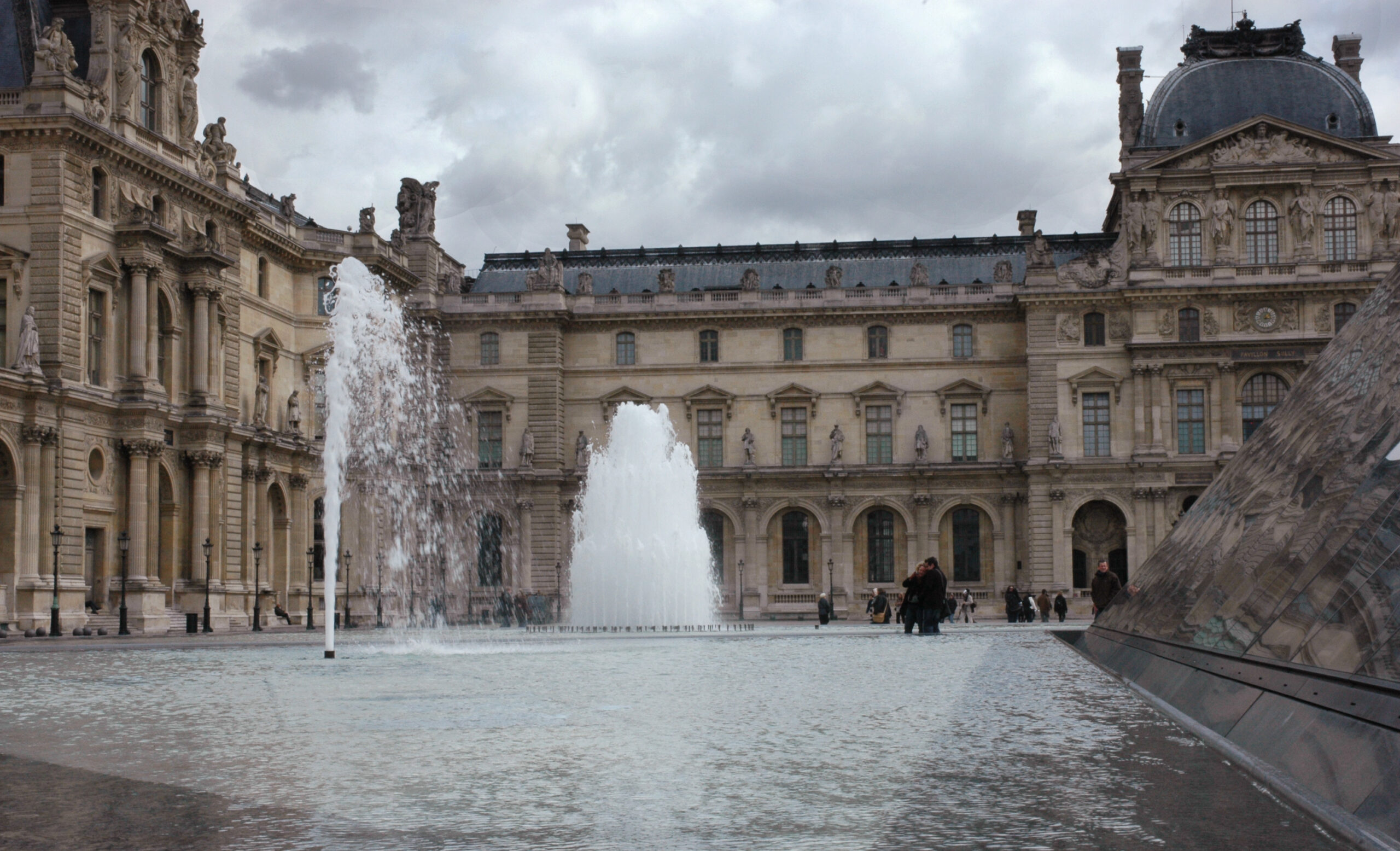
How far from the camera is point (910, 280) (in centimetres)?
6306

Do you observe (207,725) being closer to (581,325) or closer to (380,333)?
(380,333)

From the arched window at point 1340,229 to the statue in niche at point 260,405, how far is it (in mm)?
38360

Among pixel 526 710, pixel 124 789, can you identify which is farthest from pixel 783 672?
pixel 124 789

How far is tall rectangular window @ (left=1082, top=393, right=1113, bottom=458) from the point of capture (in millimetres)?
58344

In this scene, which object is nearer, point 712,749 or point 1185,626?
point 712,749

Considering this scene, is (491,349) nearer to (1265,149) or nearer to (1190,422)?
(1190,422)

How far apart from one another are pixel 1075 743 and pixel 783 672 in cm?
838

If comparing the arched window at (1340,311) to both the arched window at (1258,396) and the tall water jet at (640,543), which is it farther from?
the tall water jet at (640,543)

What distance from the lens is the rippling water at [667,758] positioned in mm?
6809

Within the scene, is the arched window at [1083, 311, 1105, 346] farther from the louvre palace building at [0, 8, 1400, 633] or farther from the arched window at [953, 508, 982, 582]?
the arched window at [953, 508, 982, 582]

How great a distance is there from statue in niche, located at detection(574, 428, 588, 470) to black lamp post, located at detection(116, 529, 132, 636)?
2243 cm

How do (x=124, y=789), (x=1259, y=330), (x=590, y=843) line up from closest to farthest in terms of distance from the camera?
1. (x=590, y=843)
2. (x=124, y=789)
3. (x=1259, y=330)

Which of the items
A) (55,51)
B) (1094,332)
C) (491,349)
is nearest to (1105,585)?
(55,51)

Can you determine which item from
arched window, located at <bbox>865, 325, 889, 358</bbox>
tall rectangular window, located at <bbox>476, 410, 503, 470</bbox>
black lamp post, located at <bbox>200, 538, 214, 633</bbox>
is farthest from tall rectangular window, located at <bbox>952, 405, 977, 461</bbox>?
black lamp post, located at <bbox>200, 538, 214, 633</bbox>
